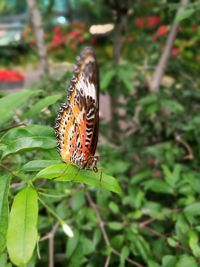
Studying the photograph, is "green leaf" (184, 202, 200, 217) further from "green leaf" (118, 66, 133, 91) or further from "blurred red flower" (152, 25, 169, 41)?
"blurred red flower" (152, 25, 169, 41)

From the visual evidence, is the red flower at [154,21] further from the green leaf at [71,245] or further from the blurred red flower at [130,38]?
the green leaf at [71,245]

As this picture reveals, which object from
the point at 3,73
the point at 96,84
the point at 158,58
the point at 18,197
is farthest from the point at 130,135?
the point at 3,73

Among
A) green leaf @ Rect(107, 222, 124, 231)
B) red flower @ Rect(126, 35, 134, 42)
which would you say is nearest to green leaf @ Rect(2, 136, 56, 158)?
green leaf @ Rect(107, 222, 124, 231)

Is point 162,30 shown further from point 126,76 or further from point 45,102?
point 45,102

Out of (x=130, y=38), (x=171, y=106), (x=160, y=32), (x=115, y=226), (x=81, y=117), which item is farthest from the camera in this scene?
(x=130, y=38)

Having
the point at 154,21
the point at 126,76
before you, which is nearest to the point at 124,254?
the point at 126,76

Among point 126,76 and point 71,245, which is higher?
point 126,76
